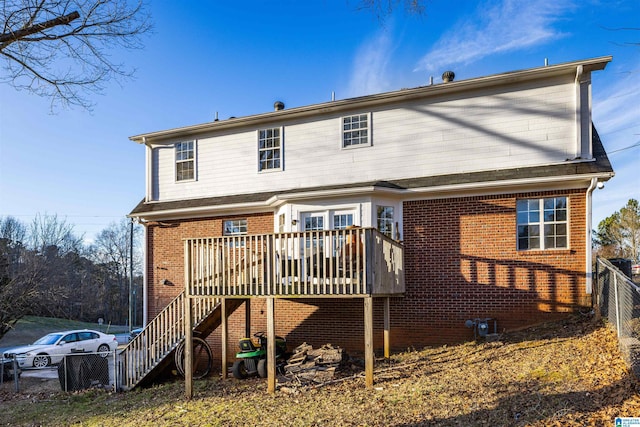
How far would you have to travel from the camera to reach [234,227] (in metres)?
13.6

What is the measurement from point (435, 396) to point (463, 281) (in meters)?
4.49

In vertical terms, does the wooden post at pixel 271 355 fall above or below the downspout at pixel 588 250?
below

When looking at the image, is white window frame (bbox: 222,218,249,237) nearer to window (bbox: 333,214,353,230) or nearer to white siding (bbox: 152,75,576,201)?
white siding (bbox: 152,75,576,201)

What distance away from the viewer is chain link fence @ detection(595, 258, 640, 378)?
6469 millimetres

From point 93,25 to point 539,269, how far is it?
10336 mm

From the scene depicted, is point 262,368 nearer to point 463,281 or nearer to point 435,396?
point 435,396

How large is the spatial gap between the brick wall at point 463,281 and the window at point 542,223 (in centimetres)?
15

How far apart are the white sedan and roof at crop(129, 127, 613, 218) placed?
302 inches

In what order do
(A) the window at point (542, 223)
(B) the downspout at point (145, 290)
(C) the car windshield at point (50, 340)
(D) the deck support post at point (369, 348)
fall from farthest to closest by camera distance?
(C) the car windshield at point (50, 340)
(B) the downspout at point (145, 290)
(A) the window at point (542, 223)
(D) the deck support post at point (369, 348)

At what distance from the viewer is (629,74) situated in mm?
4766

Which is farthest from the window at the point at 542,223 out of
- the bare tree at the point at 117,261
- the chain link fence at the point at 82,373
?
the bare tree at the point at 117,261

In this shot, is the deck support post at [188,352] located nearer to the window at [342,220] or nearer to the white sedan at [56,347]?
the window at [342,220]

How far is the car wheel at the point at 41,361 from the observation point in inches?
650

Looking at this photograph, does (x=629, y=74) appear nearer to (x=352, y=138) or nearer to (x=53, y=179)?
(x=352, y=138)
